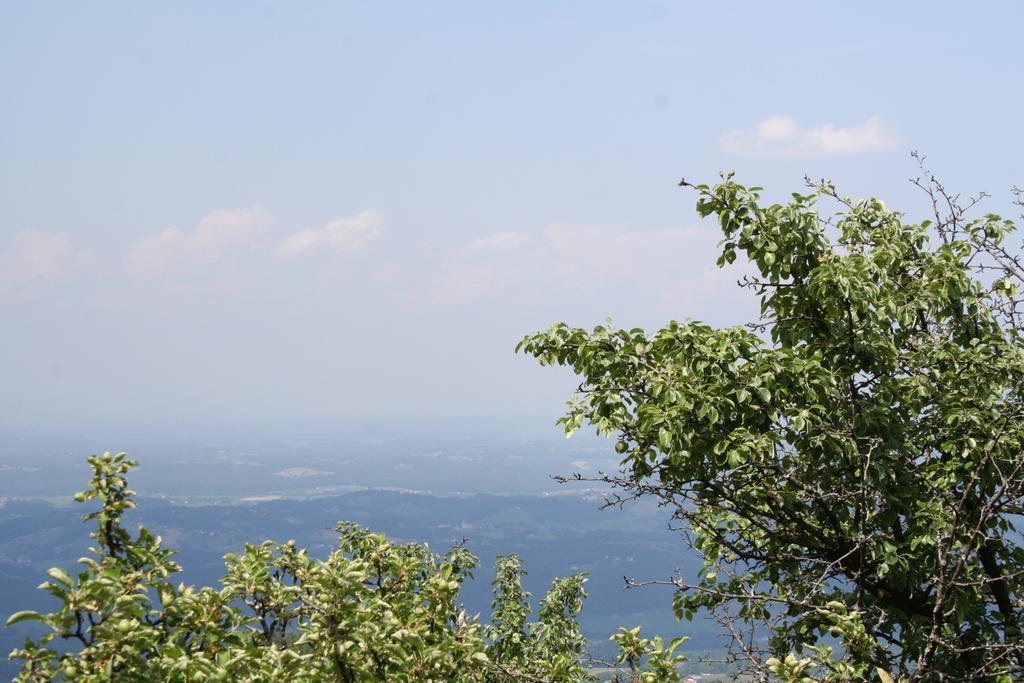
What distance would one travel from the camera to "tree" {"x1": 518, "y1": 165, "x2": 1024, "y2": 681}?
325 inches

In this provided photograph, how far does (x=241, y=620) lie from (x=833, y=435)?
17.9 feet

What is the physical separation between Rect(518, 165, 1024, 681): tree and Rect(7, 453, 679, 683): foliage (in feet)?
8.07

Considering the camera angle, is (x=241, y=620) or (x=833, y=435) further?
(x=833, y=435)

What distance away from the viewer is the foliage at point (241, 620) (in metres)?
4.80

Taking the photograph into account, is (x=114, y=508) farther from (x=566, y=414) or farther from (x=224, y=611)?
(x=566, y=414)

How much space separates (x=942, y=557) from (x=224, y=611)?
569 cm

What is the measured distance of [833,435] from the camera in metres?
8.11

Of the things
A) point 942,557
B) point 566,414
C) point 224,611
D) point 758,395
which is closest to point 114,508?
point 224,611


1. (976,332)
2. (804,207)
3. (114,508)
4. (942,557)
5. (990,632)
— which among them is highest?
(804,207)

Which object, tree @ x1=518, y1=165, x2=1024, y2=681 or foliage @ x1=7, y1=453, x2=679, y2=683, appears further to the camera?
tree @ x1=518, y1=165, x2=1024, y2=681

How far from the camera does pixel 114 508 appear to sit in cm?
546

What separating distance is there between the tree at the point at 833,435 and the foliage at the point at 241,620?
2459 millimetres

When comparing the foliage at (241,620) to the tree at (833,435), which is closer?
the foliage at (241,620)

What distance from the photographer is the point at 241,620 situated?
Result: 5.79 metres
